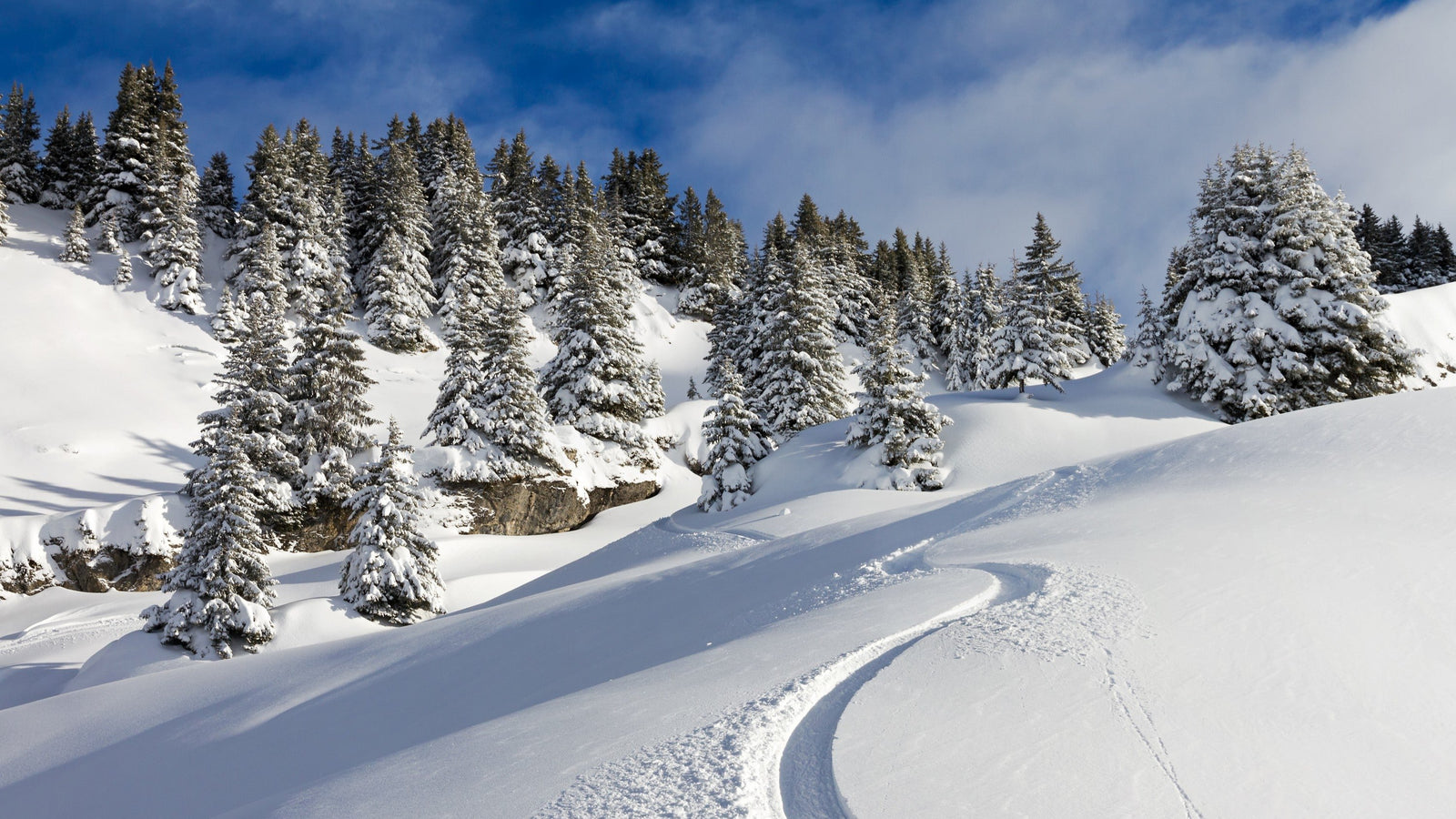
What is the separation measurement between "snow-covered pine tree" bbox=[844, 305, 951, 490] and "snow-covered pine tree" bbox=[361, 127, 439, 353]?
1098 inches

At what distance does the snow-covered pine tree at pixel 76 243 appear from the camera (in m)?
37.3

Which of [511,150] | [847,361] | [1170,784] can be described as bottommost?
[1170,784]

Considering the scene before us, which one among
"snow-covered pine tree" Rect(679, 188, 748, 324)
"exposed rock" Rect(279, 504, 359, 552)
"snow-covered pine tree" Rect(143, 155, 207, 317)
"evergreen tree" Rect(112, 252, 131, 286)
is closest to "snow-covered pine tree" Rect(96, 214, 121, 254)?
"snow-covered pine tree" Rect(143, 155, 207, 317)

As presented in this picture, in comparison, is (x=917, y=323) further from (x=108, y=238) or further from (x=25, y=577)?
(x=108, y=238)

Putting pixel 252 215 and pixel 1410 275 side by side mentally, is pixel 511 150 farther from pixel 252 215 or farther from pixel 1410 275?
pixel 1410 275

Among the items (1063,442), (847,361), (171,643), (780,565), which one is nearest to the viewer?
(780,565)

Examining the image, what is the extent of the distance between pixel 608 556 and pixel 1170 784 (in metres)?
15.2

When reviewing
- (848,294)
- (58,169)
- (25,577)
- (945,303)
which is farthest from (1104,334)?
(58,169)

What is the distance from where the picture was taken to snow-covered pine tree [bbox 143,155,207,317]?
3669 centimetres

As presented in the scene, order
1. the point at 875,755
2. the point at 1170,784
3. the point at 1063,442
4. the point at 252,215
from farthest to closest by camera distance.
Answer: the point at 252,215 → the point at 1063,442 → the point at 875,755 → the point at 1170,784

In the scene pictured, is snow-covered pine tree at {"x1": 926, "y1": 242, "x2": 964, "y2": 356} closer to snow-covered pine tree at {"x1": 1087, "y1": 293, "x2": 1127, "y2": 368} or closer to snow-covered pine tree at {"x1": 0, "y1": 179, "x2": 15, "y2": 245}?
snow-covered pine tree at {"x1": 1087, "y1": 293, "x2": 1127, "y2": 368}

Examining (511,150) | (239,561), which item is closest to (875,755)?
(239,561)

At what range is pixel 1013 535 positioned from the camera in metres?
7.75

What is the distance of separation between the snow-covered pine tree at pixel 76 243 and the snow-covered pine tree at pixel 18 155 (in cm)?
1159
